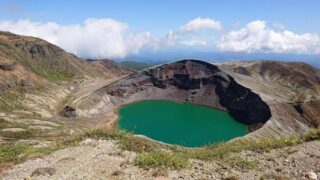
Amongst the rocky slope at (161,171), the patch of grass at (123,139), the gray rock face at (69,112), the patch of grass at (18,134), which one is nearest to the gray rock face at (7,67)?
the gray rock face at (69,112)

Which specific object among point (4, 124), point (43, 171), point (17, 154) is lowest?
point (4, 124)

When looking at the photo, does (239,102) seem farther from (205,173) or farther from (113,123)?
(205,173)

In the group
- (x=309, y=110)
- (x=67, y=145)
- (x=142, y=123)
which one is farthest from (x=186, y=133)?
(x=67, y=145)

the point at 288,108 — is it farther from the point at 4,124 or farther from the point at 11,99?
the point at 11,99

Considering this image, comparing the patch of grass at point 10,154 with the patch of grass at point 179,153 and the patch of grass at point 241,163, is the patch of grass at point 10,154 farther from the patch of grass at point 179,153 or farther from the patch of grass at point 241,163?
the patch of grass at point 241,163

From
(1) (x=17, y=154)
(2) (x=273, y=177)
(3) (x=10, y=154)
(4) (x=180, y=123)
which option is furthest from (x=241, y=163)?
(4) (x=180, y=123)

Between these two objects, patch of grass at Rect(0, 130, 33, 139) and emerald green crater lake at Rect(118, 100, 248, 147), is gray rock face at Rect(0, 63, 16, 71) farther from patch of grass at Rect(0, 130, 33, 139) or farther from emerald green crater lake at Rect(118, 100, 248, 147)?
patch of grass at Rect(0, 130, 33, 139)
